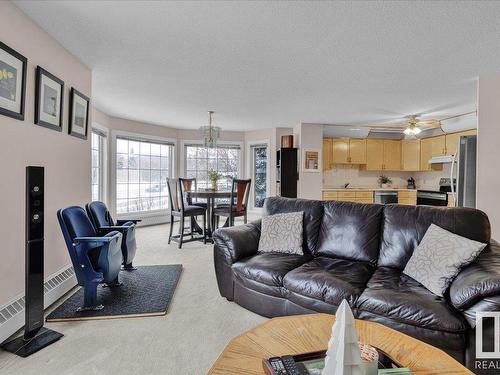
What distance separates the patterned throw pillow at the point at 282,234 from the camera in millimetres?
2686

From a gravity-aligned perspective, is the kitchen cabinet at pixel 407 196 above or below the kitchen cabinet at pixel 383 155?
below

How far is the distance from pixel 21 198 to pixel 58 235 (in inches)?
27.6

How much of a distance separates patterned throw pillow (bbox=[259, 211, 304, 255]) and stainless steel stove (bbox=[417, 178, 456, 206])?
15.2 feet

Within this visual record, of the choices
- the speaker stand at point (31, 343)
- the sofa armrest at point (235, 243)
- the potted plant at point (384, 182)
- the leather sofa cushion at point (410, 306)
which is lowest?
the speaker stand at point (31, 343)

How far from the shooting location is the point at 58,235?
279 cm

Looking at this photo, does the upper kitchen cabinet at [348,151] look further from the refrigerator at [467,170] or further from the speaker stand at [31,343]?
the speaker stand at [31,343]

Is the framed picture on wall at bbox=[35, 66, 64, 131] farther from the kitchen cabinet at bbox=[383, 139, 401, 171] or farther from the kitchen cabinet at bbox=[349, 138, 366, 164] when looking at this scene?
the kitchen cabinet at bbox=[383, 139, 401, 171]

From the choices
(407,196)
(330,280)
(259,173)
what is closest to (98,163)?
(259,173)

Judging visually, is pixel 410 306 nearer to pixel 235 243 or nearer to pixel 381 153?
pixel 235 243

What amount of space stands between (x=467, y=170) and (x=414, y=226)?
1681 mm

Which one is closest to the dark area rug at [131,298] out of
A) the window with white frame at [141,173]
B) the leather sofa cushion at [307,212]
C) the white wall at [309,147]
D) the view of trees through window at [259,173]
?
the leather sofa cushion at [307,212]

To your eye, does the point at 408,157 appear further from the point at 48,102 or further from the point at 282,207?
the point at 48,102

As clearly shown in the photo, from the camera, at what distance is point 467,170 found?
11.1ft

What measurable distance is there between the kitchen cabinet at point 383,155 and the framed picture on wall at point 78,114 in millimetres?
5776
